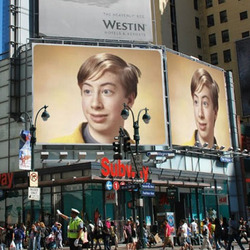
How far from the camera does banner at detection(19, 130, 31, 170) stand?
28.6 metres

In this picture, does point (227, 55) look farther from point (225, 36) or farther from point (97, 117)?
point (97, 117)

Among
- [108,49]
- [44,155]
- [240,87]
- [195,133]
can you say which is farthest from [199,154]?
[240,87]

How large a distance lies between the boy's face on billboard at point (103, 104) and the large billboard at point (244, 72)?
3189 cm

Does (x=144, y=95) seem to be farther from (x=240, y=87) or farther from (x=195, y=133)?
(x=240, y=87)

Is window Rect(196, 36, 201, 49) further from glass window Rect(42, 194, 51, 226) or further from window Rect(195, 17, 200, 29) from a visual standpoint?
glass window Rect(42, 194, 51, 226)

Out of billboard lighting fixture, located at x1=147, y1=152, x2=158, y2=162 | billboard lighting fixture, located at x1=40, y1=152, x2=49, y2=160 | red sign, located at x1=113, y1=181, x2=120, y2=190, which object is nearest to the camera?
red sign, located at x1=113, y1=181, x2=120, y2=190

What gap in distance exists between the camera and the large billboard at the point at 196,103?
52.0m

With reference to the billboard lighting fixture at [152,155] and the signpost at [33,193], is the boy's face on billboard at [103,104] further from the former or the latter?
the signpost at [33,193]

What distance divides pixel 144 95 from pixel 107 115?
464cm

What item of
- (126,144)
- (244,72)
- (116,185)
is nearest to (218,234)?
(126,144)

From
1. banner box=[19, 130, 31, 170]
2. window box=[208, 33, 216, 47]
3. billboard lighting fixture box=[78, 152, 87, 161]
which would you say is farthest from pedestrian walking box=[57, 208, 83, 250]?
window box=[208, 33, 216, 47]

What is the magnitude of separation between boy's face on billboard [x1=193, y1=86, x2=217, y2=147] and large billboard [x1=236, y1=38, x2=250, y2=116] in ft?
65.7

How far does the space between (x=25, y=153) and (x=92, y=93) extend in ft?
62.6

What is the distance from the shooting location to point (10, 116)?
47.7m
